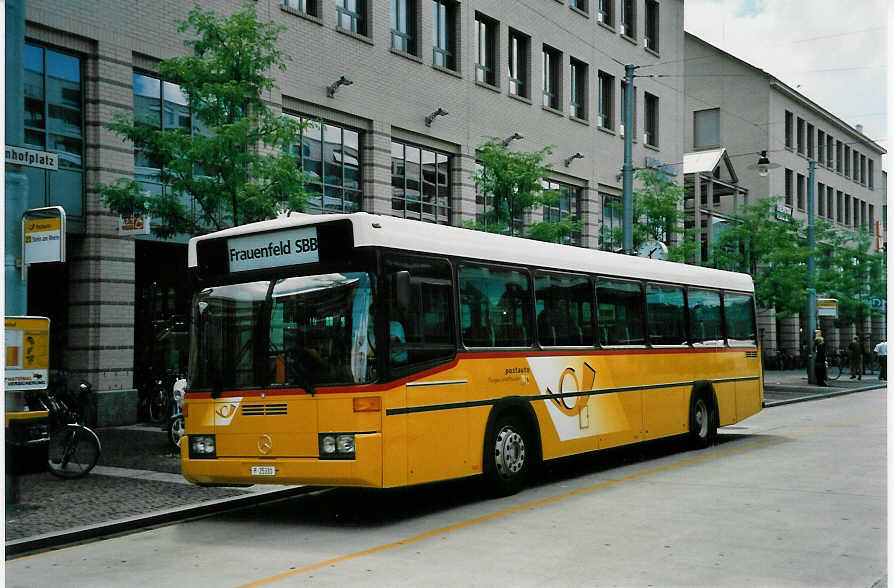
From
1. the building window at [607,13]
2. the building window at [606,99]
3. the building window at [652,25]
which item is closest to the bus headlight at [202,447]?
the building window at [606,99]

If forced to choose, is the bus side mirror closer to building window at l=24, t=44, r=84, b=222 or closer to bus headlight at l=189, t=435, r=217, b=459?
bus headlight at l=189, t=435, r=217, b=459

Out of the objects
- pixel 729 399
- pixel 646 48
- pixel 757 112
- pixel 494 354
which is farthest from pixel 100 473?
pixel 757 112

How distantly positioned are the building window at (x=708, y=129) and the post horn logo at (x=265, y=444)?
156 ft

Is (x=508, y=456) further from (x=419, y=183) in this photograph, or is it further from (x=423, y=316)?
(x=419, y=183)

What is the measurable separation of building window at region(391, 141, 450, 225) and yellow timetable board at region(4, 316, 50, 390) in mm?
15133

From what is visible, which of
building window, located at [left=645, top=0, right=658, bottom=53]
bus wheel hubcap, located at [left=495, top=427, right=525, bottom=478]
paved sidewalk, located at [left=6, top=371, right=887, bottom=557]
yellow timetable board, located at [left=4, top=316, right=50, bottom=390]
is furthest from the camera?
building window, located at [left=645, top=0, right=658, bottom=53]

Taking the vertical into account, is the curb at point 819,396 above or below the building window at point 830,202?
below

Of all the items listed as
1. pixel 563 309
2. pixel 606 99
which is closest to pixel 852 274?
pixel 606 99

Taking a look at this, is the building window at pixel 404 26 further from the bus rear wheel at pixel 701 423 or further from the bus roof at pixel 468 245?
the bus rear wheel at pixel 701 423

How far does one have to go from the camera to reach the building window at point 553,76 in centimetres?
3188

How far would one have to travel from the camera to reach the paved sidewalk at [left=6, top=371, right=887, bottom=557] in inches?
354

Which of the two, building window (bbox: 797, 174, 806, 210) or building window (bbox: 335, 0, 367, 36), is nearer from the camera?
building window (bbox: 335, 0, 367, 36)

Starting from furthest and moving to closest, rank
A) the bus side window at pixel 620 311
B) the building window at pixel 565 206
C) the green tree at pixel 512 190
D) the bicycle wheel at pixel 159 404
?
1. the building window at pixel 565 206
2. the green tree at pixel 512 190
3. the bicycle wheel at pixel 159 404
4. the bus side window at pixel 620 311

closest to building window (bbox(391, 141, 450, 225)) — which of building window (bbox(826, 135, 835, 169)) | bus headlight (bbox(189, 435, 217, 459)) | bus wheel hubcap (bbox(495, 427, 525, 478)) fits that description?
bus wheel hubcap (bbox(495, 427, 525, 478))
